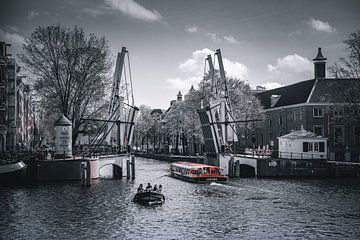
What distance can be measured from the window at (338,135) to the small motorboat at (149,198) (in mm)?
44575

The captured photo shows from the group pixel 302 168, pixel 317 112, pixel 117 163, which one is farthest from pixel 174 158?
pixel 302 168

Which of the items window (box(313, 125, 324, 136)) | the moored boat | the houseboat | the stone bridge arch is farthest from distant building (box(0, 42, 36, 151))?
window (box(313, 125, 324, 136))

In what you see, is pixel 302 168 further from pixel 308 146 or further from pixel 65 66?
pixel 65 66

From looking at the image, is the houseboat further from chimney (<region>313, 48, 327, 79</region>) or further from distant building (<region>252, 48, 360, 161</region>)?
chimney (<region>313, 48, 327, 79</region>)

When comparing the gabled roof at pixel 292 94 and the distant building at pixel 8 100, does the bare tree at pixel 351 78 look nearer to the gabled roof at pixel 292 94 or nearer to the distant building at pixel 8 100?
the gabled roof at pixel 292 94

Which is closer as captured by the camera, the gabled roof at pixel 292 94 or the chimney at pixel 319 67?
the gabled roof at pixel 292 94

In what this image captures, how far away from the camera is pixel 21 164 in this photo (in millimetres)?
50438

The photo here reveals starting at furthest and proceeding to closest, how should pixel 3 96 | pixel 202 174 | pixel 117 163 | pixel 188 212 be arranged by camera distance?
pixel 3 96 < pixel 117 163 < pixel 202 174 < pixel 188 212

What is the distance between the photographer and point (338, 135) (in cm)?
7575

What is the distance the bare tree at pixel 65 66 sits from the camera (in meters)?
62.1

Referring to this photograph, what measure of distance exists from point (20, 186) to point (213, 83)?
104 ft

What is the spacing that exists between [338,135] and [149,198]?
46.2m

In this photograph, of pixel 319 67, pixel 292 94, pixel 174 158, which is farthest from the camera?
pixel 174 158

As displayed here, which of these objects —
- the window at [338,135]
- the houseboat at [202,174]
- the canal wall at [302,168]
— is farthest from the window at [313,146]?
the window at [338,135]
